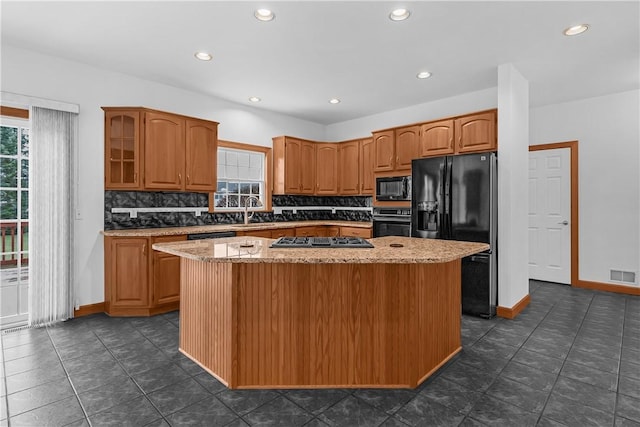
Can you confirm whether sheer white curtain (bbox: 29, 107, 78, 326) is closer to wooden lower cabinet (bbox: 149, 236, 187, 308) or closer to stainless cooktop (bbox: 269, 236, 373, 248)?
wooden lower cabinet (bbox: 149, 236, 187, 308)

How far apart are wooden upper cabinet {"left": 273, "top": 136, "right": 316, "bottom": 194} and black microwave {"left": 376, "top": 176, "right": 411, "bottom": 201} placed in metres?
1.35

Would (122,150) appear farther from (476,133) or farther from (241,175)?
(476,133)

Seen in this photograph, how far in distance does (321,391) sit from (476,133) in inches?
134

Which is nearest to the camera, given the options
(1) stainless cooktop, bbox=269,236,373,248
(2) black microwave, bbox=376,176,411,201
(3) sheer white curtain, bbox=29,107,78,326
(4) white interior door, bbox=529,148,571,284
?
(1) stainless cooktop, bbox=269,236,373,248

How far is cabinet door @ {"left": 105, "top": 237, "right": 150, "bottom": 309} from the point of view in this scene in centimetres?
361

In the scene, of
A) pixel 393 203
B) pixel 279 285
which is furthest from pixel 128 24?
pixel 393 203

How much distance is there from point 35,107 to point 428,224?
14.4 ft

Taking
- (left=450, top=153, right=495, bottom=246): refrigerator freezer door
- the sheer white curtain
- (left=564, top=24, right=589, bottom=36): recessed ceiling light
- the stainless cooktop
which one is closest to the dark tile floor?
the sheer white curtain

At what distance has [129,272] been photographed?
363 centimetres

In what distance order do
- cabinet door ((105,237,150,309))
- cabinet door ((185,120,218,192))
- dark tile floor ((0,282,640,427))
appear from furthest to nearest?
cabinet door ((185,120,218,192)) < cabinet door ((105,237,150,309)) < dark tile floor ((0,282,640,427))

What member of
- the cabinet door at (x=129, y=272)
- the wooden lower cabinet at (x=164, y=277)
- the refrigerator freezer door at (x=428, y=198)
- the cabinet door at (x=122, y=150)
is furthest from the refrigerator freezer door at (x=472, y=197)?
the cabinet door at (x=122, y=150)

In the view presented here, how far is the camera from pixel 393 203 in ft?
15.8

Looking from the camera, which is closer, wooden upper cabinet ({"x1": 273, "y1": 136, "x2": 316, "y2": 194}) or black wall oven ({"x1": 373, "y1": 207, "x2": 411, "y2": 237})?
black wall oven ({"x1": 373, "y1": 207, "x2": 411, "y2": 237})

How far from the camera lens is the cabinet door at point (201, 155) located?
423cm
